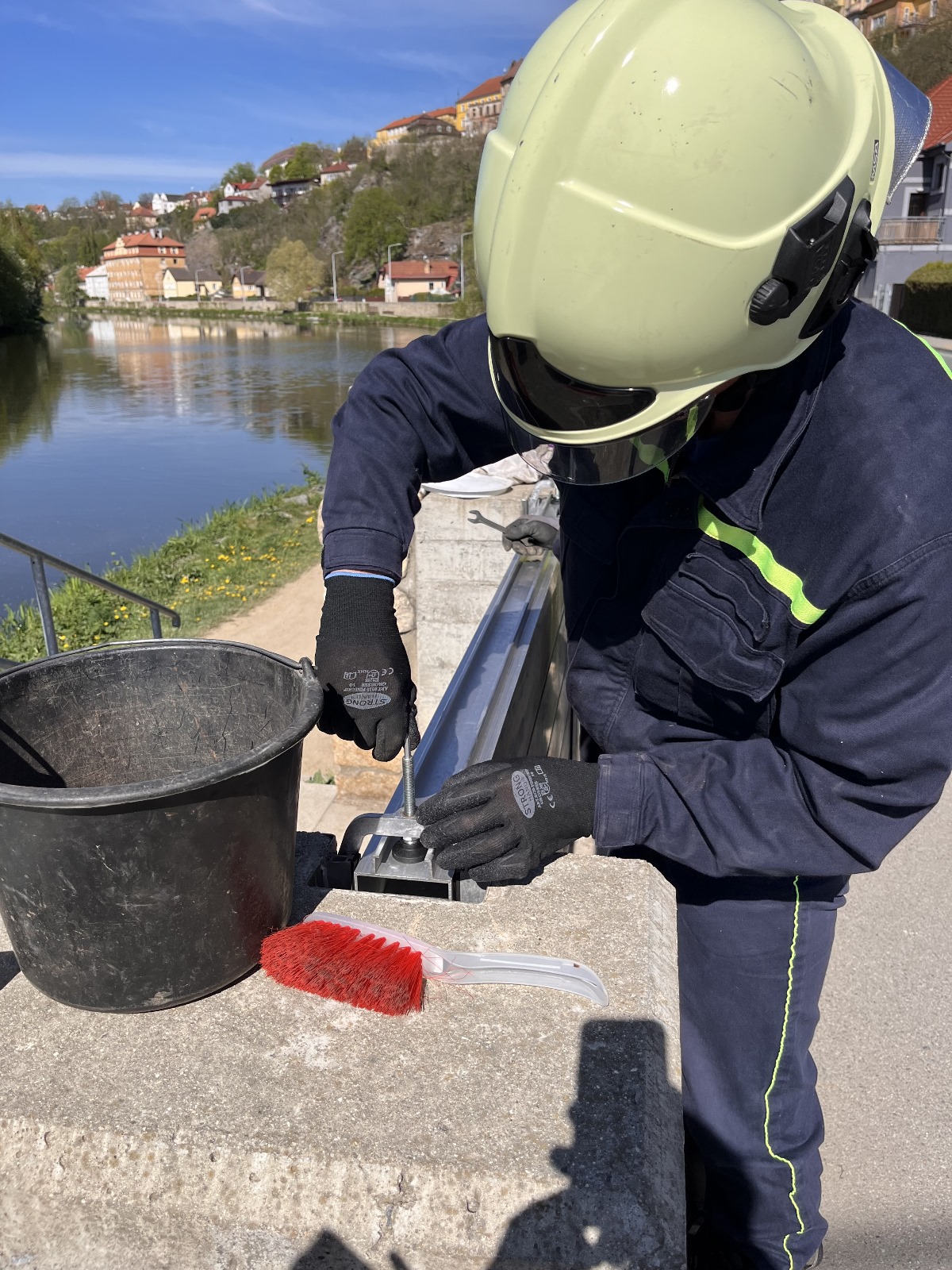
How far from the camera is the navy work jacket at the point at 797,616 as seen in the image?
4.81 feet

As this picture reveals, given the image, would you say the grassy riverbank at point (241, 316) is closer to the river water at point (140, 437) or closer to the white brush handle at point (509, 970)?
the river water at point (140, 437)

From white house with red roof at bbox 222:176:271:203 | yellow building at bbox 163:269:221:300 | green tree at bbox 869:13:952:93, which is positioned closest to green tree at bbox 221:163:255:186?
white house with red roof at bbox 222:176:271:203

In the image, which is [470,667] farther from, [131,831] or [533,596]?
[131,831]

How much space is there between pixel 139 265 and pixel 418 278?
42.3 m

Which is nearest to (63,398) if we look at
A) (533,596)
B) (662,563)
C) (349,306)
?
(533,596)

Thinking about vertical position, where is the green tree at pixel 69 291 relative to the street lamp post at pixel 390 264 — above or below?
below

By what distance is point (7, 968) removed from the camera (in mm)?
1662

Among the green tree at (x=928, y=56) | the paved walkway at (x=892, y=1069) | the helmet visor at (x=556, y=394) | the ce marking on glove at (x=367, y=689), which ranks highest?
the green tree at (x=928, y=56)

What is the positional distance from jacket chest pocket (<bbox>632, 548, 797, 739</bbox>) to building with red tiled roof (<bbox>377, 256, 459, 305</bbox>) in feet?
277

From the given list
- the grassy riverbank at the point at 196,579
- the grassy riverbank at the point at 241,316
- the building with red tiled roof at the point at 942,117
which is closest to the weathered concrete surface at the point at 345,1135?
the grassy riverbank at the point at 196,579

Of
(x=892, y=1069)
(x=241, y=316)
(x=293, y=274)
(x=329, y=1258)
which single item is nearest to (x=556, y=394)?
(x=329, y=1258)

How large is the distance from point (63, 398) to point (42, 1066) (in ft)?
105

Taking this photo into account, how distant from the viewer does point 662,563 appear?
1886mm

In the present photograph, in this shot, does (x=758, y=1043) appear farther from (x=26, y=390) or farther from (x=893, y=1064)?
(x=26, y=390)
